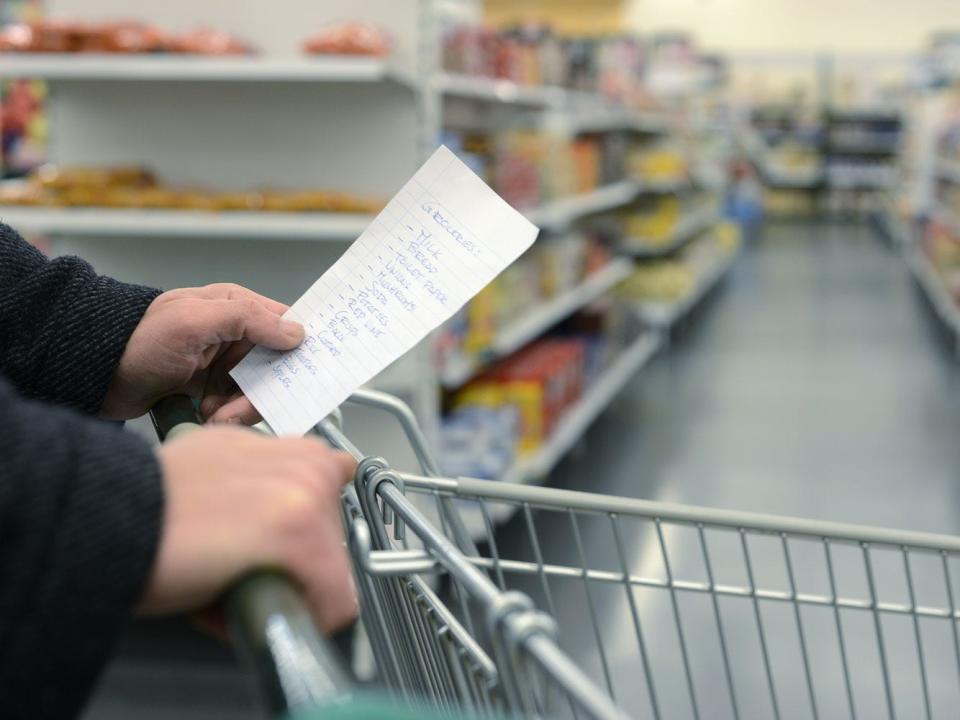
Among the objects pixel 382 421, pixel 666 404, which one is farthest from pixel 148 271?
pixel 666 404

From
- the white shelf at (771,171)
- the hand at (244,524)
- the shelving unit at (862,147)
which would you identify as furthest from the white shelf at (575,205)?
the shelving unit at (862,147)

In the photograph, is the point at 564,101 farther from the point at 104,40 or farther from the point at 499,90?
the point at 104,40

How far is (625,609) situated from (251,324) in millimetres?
2383

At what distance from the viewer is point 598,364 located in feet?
18.3

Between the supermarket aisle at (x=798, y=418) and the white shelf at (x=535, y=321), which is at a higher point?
the white shelf at (x=535, y=321)

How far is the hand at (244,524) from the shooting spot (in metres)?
0.67

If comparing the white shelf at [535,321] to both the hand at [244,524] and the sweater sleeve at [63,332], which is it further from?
the hand at [244,524]

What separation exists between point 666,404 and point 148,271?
3.40m

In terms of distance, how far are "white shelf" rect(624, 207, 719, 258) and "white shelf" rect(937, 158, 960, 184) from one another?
2094mm

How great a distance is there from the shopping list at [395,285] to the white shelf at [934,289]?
703cm

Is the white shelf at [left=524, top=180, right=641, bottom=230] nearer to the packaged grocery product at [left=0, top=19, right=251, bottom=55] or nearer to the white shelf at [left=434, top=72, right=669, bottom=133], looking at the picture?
the white shelf at [left=434, top=72, right=669, bottom=133]

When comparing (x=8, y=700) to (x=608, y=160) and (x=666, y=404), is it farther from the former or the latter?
(x=608, y=160)

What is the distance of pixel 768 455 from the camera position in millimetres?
5121

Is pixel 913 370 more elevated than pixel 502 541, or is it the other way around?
pixel 502 541
